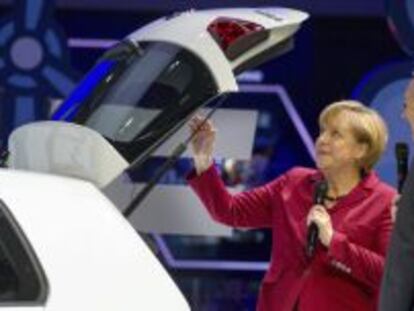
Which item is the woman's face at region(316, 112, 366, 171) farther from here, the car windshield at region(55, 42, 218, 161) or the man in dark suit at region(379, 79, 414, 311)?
the man in dark suit at region(379, 79, 414, 311)

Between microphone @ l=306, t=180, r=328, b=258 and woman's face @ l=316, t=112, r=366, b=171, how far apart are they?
7cm

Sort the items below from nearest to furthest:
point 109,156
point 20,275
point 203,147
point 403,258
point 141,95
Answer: point 20,275 < point 403,258 < point 109,156 < point 141,95 < point 203,147

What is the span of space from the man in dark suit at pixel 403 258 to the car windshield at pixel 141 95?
115 centimetres

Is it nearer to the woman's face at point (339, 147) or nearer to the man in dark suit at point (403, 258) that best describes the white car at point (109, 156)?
the woman's face at point (339, 147)

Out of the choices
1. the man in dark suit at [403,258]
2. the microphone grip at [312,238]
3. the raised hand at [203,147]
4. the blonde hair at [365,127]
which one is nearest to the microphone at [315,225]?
the microphone grip at [312,238]

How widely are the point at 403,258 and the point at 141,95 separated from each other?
4.78ft

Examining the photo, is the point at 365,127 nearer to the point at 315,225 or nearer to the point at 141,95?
the point at 315,225

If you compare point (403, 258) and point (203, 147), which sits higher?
point (403, 258)

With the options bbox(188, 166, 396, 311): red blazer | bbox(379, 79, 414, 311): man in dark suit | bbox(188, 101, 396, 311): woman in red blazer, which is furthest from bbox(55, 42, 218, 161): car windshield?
bbox(379, 79, 414, 311): man in dark suit

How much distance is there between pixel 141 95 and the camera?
4.52m

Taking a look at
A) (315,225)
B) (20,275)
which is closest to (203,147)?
(315,225)

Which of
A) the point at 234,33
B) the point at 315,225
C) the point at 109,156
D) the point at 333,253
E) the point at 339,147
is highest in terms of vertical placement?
the point at 234,33

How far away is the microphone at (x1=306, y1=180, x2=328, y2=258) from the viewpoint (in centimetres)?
437

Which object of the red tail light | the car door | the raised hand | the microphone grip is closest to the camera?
the car door
